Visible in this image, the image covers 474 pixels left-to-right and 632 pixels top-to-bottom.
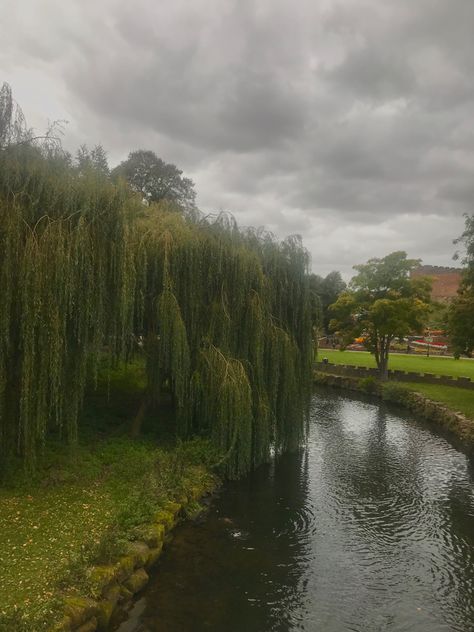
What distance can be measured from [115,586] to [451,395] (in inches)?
865

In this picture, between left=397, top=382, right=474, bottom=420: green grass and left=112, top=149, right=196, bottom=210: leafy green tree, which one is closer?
left=397, top=382, right=474, bottom=420: green grass

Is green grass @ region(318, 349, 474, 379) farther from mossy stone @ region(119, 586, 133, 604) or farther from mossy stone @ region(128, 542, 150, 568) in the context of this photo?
mossy stone @ region(119, 586, 133, 604)

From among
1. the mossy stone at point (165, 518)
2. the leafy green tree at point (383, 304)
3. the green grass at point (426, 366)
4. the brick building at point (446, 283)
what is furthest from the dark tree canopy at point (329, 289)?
the mossy stone at point (165, 518)

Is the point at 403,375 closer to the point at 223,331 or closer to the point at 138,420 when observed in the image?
the point at 223,331

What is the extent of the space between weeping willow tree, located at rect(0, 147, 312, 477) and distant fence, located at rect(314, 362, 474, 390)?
9352 mm

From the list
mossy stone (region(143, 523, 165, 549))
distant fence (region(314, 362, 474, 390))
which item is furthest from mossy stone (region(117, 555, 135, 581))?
distant fence (region(314, 362, 474, 390))

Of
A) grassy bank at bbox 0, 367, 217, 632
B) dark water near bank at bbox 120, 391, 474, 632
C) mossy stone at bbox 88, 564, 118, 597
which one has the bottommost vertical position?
dark water near bank at bbox 120, 391, 474, 632

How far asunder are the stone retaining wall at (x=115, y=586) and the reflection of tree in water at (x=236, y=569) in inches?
12.4

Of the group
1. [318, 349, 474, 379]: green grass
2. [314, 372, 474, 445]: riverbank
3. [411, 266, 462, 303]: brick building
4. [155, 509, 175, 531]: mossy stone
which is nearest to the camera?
[155, 509, 175, 531]: mossy stone

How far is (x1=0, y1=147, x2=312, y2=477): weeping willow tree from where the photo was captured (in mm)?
8289

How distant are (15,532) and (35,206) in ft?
18.2

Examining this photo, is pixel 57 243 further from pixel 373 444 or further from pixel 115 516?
pixel 373 444

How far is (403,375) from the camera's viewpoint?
30.8m

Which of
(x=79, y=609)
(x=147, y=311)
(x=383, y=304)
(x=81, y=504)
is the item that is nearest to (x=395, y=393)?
(x=383, y=304)
